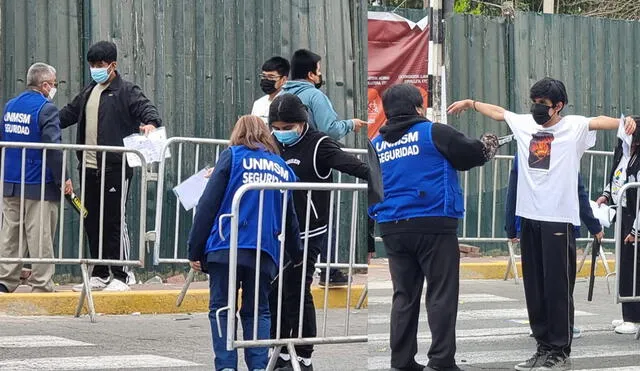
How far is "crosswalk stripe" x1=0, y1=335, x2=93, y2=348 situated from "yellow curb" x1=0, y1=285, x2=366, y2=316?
4.27 ft

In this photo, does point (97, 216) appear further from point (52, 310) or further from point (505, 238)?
point (505, 238)

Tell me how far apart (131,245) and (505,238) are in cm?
484

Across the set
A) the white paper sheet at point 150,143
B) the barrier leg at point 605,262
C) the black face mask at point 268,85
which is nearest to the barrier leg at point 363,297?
the black face mask at point 268,85

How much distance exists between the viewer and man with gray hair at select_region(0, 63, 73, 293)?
1066cm

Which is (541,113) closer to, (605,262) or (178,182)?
(605,262)

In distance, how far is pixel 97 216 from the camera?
432 inches

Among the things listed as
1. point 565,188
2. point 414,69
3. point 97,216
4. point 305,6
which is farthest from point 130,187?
point 414,69

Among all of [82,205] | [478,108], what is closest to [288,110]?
[478,108]

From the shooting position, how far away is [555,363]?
8.25m

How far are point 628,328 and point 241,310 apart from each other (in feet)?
13.6

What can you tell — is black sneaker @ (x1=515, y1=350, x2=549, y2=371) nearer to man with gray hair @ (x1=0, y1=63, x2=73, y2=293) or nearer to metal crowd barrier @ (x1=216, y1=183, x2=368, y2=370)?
metal crowd barrier @ (x1=216, y1=183, x2=368, y2=370)

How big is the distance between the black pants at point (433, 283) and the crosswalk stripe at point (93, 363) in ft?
5.88

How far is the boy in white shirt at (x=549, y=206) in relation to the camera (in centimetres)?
800

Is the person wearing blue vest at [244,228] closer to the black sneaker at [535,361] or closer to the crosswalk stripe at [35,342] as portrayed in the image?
the black sneaker at [535,361]
